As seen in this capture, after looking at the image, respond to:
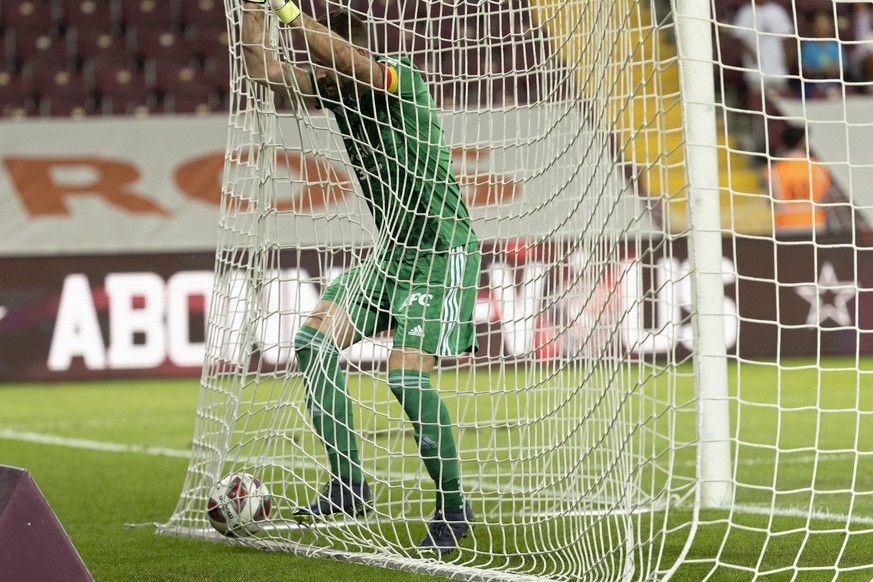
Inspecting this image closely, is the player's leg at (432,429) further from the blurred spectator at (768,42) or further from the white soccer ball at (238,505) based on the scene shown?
the blurred spectator at (768,42)

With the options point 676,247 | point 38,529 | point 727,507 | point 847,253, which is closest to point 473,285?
point 727,507

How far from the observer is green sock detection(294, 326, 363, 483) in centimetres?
404

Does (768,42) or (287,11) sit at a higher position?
(768,42)

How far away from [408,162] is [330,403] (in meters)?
0.82

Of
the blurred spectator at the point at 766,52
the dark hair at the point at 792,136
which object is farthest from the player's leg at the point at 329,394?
the blurred spectator at the point at 766,52

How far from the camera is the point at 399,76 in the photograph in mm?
3988

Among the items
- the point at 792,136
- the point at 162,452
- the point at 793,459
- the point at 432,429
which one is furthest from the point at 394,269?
the point at 792,136

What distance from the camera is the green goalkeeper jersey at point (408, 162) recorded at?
403cm

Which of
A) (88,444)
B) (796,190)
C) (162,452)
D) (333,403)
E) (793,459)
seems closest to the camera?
(333,403)

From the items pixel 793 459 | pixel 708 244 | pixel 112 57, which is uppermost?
pixel 112 57

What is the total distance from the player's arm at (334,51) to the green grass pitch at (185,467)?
4.89ft

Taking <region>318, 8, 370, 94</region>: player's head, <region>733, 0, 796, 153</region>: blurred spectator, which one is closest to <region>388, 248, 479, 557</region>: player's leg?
<region>318, 8, 370, 94</region>: player's head

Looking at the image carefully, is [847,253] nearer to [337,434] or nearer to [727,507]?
[727,507]

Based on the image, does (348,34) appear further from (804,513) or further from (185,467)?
(185,467)
